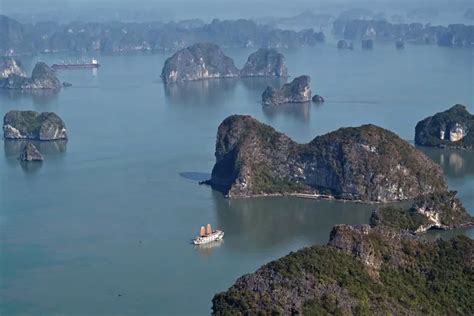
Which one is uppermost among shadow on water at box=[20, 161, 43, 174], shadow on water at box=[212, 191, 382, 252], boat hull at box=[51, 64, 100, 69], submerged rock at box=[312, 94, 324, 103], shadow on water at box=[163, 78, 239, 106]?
boat hull at box=[51, 64, 100, 69]

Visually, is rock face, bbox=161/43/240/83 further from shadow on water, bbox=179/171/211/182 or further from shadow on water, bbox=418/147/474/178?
shadow on water, bbox=179/171/211/182

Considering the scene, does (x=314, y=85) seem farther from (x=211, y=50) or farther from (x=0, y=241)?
(x=0, y=241)

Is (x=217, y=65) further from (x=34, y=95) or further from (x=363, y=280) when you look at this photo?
(x=363, y=280)

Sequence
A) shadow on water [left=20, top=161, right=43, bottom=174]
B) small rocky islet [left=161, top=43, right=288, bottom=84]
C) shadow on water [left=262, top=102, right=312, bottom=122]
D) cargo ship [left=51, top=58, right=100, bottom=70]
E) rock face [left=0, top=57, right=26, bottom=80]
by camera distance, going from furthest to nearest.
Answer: cargo ship [left=51, top=58, right=100, bottom=70]
rock face [left=0, top=57, right=26, bottom=80]
small rocky islet [left=161, top=43, right=288, bottom=84]
shadow on water [left=262, top=102, right=312, bottom=122]
shadow on water [left=20, top=161, right=43, bottom=174]

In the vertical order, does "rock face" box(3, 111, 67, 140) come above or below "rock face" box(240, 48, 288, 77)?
below

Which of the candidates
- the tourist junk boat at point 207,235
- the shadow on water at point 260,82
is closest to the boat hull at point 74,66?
the shadow on water at point 260,82

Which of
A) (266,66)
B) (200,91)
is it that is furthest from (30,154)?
(266,66)

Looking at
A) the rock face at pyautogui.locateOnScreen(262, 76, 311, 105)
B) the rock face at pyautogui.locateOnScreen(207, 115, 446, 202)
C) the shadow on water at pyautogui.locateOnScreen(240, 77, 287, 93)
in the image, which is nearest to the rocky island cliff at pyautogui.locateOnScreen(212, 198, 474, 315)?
the rock face at pyautogui.locateOnScreen(207, 115, 446, 202)
